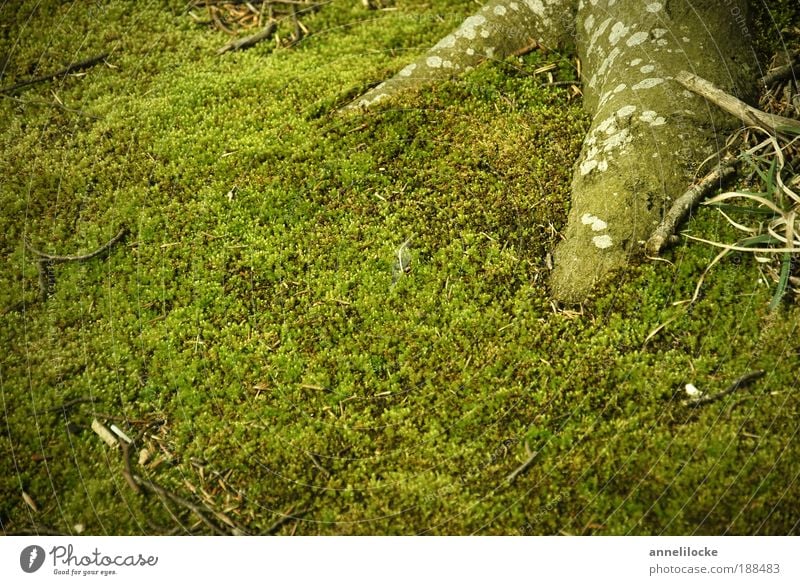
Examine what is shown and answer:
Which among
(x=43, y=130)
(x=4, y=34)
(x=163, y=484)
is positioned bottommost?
(x=163, y=484)

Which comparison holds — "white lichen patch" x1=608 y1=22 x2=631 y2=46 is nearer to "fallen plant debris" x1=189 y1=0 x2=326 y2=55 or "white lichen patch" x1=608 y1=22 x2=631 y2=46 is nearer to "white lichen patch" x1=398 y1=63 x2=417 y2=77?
"white lichen patch" x1=398 y1=63 x2=417 y2=77

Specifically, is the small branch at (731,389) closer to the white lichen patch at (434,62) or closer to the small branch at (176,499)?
the small branch at (176,499)

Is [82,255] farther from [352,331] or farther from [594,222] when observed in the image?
[594,222]

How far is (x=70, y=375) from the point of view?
2.95 m

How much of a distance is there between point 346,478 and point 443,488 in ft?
1.62

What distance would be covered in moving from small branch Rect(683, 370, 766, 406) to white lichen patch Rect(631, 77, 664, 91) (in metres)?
1.75

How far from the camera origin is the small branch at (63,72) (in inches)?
150

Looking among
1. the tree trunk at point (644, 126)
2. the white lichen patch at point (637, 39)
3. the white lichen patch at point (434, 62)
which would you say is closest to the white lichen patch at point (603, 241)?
the tree trunk at point (644, 126)

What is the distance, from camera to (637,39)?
3.30 meters

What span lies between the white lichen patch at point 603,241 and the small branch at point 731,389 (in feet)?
2.97

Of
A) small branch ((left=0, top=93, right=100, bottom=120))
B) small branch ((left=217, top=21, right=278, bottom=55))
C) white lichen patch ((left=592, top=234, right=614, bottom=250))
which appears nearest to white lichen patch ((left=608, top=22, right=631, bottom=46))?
white lichen patch ((left=592, top=234, right=614, bottom=250))

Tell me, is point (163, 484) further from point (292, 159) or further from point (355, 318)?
point (292, 159)

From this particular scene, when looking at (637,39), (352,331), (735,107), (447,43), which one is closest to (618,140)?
(735,107)
